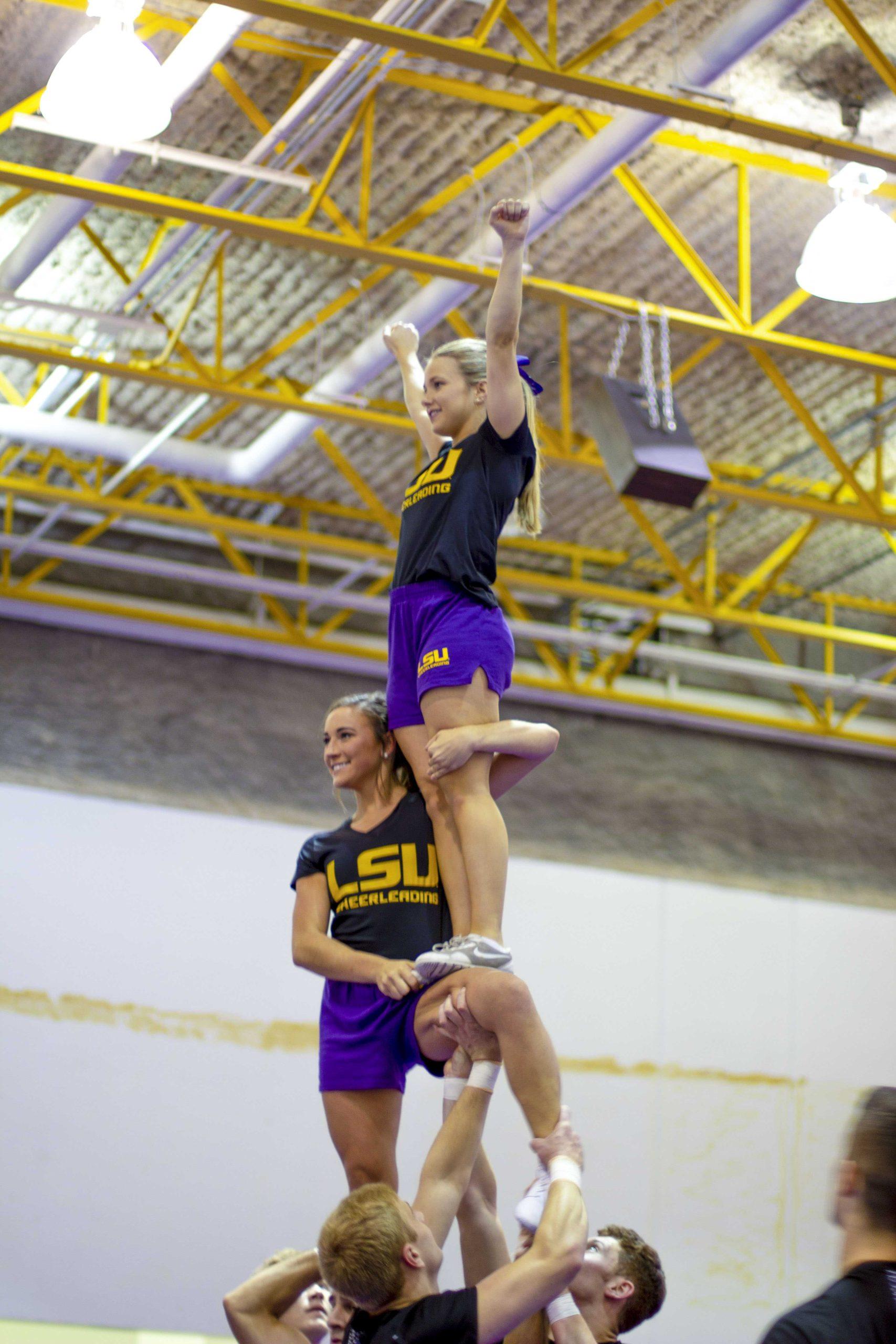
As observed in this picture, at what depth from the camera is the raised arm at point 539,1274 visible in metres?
2.63

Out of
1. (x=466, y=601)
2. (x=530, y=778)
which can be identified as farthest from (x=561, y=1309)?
(x=530, y=778)

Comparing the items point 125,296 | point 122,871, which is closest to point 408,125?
point 125,296

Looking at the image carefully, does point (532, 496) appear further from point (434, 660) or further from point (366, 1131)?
point (366, 1131)

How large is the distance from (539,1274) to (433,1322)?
196mm

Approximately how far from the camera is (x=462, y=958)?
10.5 feet

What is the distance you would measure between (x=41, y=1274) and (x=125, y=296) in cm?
496

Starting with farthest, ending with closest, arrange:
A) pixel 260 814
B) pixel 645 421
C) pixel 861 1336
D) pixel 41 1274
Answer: pixel 260 814 → pixel 41 1274 → pixel 645 421 → pixel 861 1336

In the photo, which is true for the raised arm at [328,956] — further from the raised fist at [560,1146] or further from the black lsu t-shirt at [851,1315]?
the black lsu t-shirt at [851,1315]

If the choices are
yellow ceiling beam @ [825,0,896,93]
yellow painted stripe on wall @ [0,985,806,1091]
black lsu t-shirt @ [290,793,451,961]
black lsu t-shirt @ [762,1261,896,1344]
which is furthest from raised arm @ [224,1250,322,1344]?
yellow painted stripe on wall @ [0,985,806,1091]

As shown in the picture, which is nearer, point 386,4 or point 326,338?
point 386,4

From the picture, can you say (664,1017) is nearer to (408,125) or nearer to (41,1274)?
(41,1274)

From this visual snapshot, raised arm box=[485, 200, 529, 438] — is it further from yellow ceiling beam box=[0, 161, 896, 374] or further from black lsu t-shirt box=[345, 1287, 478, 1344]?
yellow ceiling beam box=[0, 161, 896, 374]

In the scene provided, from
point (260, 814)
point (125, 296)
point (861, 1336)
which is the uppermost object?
point (125, 296)

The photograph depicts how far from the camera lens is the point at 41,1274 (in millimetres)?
8242
